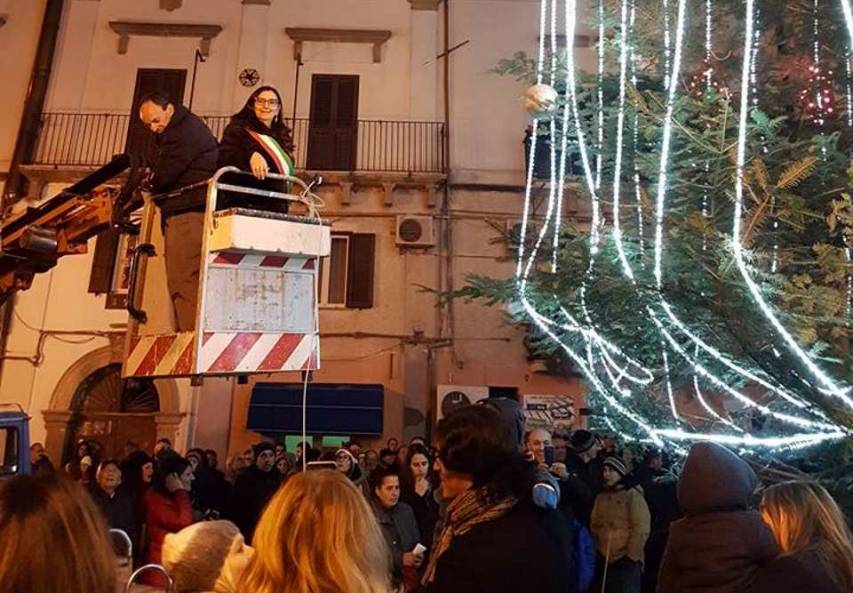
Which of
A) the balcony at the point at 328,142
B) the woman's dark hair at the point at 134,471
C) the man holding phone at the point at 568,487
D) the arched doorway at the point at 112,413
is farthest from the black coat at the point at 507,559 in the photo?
the balcony at the point at 328,142

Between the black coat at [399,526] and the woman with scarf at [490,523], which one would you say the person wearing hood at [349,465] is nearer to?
the black coat at [399,526]

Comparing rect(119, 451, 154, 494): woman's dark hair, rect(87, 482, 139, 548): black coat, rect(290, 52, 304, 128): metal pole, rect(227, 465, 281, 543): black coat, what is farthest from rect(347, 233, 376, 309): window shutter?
rect(87, 482, 139, 548): black coat

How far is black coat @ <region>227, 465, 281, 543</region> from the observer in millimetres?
6441

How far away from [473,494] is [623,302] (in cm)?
234

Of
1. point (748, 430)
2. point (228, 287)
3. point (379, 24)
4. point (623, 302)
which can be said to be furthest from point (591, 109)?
point (379, 24)

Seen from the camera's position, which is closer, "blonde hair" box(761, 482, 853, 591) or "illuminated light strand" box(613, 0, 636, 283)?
"blonde hair" box(761, 482, 853, 591)

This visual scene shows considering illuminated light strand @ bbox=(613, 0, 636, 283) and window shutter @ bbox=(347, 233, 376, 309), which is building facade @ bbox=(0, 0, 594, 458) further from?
illuminated light strand @ bbox=(613, 0, 636, 283)

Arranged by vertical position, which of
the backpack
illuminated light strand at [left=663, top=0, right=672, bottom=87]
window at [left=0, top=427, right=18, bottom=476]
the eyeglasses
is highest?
illuminated light strand at [left=663, top=0, right=672, bottom=87]

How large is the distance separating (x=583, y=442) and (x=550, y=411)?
15.3ft

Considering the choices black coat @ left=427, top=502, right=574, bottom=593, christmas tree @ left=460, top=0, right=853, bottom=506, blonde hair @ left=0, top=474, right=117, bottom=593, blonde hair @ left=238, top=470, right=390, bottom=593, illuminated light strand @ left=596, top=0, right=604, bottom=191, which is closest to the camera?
blonde hair @ left=0, top=474, right=117, bottom=593

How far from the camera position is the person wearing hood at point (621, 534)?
5.47 meters

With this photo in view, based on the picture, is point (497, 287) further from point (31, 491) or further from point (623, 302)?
point (31, 491)

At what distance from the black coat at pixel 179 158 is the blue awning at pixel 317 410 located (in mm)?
6900

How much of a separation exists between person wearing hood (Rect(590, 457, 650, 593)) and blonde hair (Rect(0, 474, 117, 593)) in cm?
487
